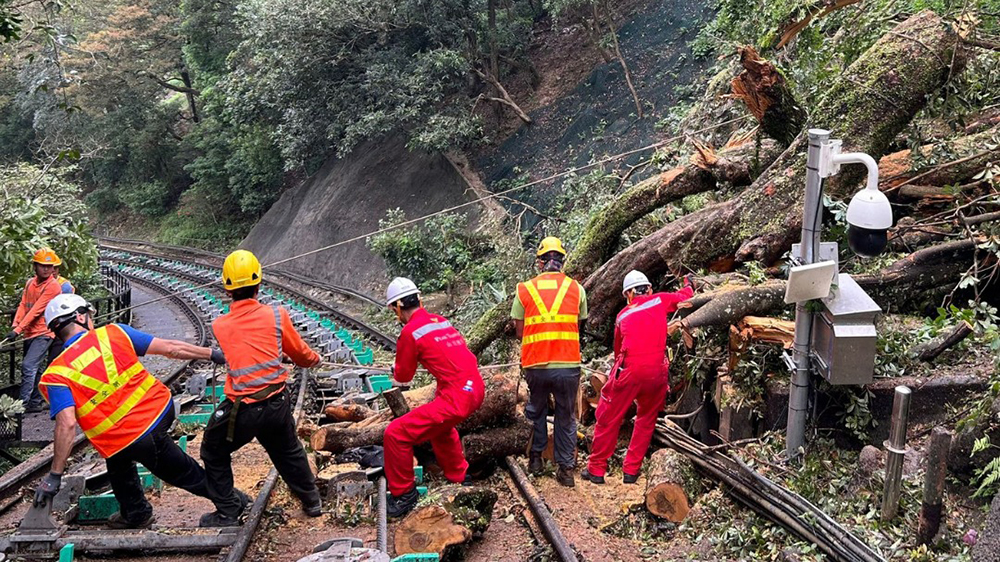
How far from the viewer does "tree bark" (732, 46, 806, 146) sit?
7160 millimetres

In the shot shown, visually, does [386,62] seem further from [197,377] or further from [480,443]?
[480,443]

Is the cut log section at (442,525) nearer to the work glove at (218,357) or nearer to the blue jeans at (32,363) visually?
the work glove at (218,357)

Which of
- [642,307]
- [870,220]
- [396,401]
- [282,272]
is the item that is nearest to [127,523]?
[396,401]

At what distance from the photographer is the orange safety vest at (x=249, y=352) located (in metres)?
5.17

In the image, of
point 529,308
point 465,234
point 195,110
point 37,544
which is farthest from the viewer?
point 195,110

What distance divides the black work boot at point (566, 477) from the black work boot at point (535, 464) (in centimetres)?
21

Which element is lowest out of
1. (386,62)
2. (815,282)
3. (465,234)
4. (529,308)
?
(465,234)

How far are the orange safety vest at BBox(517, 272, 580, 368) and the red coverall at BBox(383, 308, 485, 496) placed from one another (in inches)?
28.1

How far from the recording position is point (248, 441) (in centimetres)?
525

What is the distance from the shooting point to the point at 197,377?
9.20m

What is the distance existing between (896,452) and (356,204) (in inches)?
838

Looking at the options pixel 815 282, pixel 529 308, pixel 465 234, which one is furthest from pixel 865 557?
pixel 465 234

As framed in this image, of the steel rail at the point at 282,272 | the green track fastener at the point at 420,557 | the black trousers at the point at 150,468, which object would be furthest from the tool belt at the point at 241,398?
the steel rail at the point at 282,272

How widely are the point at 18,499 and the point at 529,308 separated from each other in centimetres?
403
